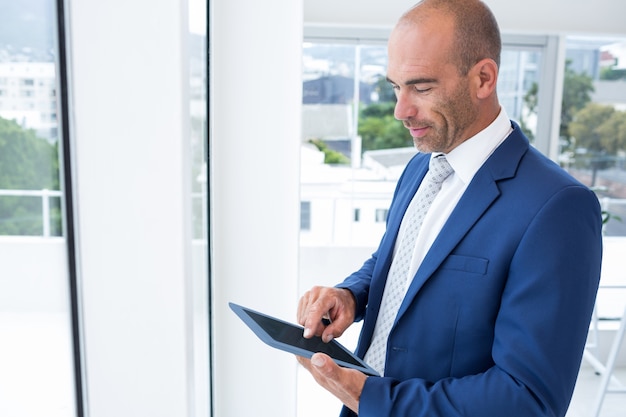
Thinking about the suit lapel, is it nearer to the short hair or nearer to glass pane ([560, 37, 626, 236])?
the short hair

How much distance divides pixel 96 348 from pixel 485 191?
0.72m

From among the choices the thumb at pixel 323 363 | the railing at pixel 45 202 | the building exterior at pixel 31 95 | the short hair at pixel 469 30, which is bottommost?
the thumb at pixel 323 363

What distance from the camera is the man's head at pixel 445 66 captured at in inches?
36.1

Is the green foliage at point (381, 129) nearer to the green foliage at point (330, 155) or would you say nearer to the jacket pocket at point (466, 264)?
the green foliage at point (330, 155)

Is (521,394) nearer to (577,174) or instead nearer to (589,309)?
(589,309)

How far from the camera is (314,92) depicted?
10.5 ft

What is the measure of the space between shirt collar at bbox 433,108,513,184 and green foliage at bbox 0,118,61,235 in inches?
26.4

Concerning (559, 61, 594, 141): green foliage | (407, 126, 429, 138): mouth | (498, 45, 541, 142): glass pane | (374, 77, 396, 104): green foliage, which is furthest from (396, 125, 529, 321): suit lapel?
(559, 61, 594, 141): green foliage

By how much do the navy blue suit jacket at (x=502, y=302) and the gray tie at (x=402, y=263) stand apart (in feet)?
0.26

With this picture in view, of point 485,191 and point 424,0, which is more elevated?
point 424,0

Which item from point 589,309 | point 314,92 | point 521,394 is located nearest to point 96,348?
point 521,394

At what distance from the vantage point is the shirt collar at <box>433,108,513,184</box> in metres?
0.99

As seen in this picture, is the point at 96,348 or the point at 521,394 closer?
the point at 521,394

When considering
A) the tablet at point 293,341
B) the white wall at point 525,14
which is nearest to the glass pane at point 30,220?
the tablet at point 293,341
